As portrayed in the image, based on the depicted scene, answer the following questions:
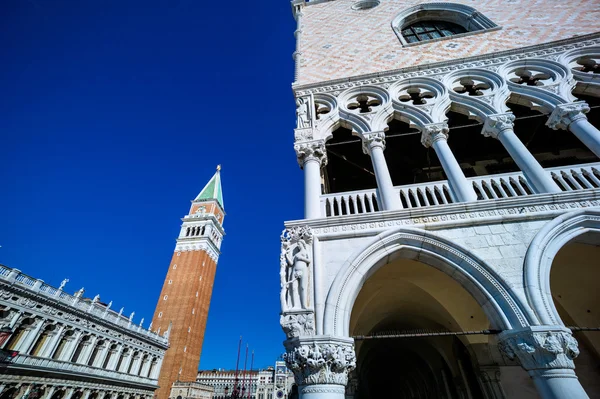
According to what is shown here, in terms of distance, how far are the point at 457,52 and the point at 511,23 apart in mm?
2376

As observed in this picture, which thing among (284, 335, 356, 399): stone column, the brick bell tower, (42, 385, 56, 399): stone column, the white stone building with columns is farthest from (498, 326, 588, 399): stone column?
the brick bell tower

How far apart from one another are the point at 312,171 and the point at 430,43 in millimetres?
6082

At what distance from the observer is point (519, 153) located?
17.0 ft

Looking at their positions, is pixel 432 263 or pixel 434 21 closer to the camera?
pixel 432 263

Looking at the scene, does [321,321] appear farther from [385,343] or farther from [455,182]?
[385,343]

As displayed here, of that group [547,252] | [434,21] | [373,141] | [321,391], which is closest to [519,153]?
[547,252]

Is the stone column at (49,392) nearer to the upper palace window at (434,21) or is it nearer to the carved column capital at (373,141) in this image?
the carved column capital at (373,141)

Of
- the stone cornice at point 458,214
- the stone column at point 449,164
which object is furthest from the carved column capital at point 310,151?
A: the stone column at point 449,164

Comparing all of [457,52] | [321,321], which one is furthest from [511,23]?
[321,321]

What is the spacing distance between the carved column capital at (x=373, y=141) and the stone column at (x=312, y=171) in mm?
945

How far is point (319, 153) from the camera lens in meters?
6.15

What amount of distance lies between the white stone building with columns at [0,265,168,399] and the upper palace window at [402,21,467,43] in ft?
86.5

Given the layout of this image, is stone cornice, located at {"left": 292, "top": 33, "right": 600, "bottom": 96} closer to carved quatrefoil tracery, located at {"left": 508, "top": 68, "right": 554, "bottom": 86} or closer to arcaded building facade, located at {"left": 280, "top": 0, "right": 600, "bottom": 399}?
arcaded building facade, located at {"left": 280, "top": 0, "right": 600, "bottom": 399}

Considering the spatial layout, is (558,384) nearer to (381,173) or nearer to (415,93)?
(381,173)
